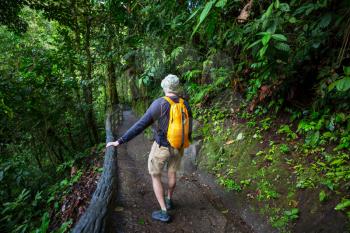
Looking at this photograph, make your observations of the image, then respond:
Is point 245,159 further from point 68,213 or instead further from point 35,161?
point 35,161

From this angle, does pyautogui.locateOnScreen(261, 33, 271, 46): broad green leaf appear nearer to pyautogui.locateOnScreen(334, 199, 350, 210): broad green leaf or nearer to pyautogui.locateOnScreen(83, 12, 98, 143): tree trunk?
pyautogui.locateOnScreen(334, 199, 350, 210): broad green leaf

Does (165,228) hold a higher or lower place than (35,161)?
higher

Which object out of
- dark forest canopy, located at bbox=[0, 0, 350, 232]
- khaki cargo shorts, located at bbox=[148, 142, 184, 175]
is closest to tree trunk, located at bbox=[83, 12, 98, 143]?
dark forest canopy, located at bbox=[0, 0, 350, 232]

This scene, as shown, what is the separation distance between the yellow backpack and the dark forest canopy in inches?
39.8

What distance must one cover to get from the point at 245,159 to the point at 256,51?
229 centimetres

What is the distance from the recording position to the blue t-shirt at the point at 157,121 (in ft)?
10.7

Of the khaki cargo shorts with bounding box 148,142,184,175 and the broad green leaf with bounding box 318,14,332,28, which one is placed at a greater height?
the broad green leaf with bounding box 318,14,332,28

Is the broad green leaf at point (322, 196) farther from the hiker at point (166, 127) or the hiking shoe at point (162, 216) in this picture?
the hiking shoe at point (162, 216)

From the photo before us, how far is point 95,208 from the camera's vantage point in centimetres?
291

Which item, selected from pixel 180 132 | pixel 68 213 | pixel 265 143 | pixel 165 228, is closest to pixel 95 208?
pixel 165 228

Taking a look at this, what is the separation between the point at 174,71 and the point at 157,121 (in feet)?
18.5

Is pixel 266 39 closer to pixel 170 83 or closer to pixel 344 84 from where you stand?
pixel 344 84

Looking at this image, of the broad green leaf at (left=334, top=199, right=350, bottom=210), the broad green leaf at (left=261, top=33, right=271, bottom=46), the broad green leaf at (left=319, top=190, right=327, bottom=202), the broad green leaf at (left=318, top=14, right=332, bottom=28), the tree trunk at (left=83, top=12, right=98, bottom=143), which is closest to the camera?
the broad green leaf at (left=261, top=33, right=271, bottom=46)

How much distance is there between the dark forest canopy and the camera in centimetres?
340
